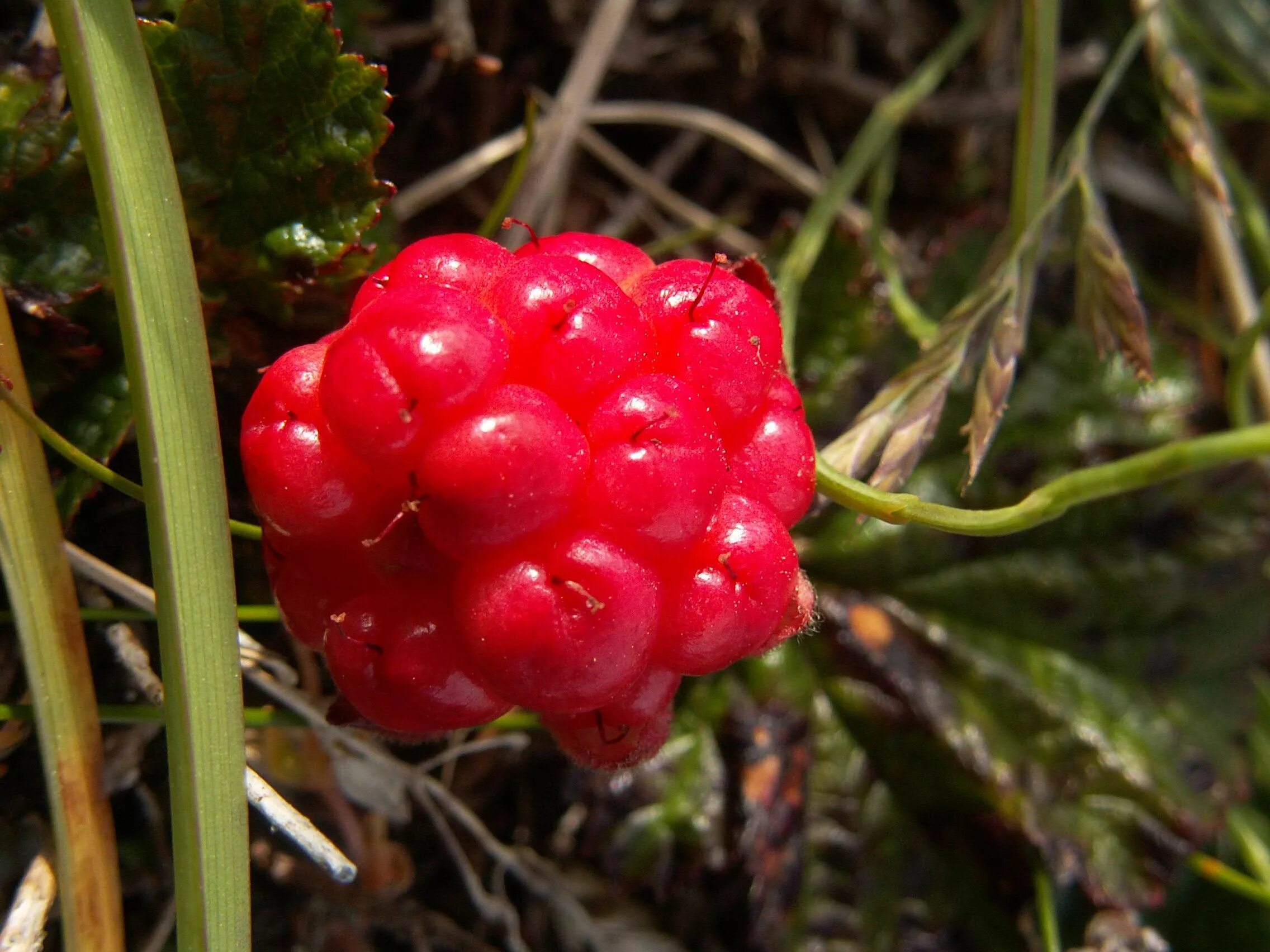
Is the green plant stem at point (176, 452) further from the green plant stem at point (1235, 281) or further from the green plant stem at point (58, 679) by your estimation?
the green plant stem at point (1235, 281)

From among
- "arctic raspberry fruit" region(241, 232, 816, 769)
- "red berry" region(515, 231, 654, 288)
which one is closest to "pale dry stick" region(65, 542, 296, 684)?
"arctic raspberry fruit" region(241, 232, 816, 769)

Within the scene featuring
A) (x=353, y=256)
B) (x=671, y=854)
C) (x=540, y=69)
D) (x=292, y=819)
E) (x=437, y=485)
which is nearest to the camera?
→ (x=437, y=485)

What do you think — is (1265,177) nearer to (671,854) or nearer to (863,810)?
(863,810)

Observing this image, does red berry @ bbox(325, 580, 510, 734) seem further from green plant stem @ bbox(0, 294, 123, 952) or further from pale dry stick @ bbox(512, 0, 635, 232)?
pale dry stick @ bbox(512, 0, 635, 232)

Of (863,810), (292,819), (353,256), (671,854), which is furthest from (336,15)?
(863,810)

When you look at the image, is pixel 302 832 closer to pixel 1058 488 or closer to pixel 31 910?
pixel 31 910

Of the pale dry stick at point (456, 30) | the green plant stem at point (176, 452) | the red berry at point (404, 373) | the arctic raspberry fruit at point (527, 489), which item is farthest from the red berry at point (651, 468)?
the pale dry stick at point (456, 30)

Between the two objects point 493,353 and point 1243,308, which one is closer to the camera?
point 493,353

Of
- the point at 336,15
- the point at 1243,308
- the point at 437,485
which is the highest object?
the point at 336,15
